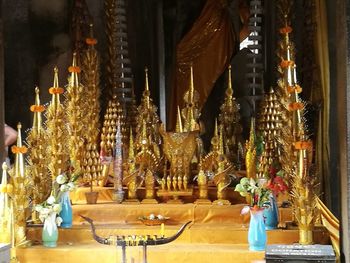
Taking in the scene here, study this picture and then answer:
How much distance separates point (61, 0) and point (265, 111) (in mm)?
2553

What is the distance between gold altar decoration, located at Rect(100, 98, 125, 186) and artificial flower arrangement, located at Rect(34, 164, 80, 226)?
A: 28.8 inches

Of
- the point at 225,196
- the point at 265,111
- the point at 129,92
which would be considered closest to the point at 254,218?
the point at 225,196

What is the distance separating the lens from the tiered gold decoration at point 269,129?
7.60 meters

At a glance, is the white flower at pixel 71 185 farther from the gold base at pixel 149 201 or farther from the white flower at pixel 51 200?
the gold base at pixel 149 201

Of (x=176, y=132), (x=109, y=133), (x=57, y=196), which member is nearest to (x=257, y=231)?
(x=176, y=132)

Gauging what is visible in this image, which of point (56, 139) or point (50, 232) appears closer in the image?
point (50, 232)

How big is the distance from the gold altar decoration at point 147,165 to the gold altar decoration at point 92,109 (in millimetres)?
531

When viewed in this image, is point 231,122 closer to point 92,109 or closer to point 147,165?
point 147,165

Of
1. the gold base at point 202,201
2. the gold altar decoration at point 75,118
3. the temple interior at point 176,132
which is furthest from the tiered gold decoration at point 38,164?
the gold base at point 202,201

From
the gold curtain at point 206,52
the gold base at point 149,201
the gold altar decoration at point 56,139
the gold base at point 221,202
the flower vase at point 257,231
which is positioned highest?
the gold curtain at point 206,52

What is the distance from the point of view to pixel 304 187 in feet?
21.1

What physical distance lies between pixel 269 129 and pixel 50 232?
7.90ft

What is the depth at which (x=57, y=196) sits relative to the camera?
6941 millimetres

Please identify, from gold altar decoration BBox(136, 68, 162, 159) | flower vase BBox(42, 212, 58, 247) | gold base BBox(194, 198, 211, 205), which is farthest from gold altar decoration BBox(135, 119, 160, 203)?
flower vase BBox(42, 212, 58, 247)
